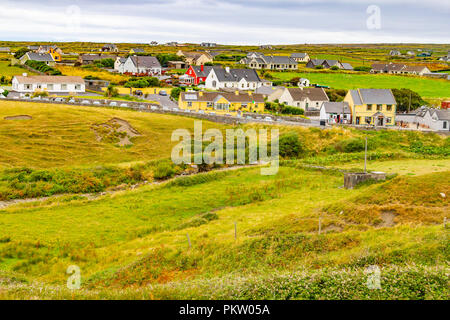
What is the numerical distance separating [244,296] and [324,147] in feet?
138

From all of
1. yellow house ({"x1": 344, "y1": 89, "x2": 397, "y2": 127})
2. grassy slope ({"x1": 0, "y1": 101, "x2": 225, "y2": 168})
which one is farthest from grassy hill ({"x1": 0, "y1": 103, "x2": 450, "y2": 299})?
yellow house ({"x1": 344, "y1": 89, "x2": 397, "y2": 127})

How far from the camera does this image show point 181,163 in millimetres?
49438

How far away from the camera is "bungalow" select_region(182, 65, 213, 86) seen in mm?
107062

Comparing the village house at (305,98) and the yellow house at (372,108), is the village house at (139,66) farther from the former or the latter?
the yellow house at (372,108)

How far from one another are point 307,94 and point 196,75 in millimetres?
31249

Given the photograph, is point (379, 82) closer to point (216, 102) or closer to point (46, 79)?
point (216, 102)

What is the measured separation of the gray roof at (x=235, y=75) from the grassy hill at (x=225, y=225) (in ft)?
161

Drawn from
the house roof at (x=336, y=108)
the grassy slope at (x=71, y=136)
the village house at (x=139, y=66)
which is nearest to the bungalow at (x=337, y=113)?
the house roof at (x=336, y=108)

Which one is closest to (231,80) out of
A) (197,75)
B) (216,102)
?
(197,75)

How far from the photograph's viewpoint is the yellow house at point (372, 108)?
68750 millimetres

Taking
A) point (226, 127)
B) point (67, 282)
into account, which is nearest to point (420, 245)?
point (67, 282)

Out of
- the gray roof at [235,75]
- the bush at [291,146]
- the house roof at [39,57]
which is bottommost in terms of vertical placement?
the bush at [291,146]

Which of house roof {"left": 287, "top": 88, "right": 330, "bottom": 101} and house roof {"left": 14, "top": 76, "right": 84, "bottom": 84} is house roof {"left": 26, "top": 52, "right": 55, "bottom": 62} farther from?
house roof {"left": 287, "top": 88, "right": 330, "bottom": 101}

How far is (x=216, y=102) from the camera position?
252 feet
